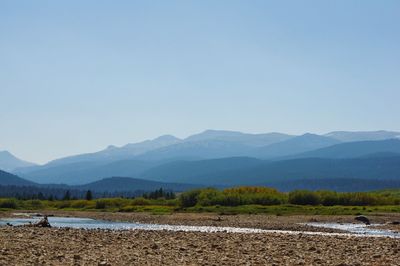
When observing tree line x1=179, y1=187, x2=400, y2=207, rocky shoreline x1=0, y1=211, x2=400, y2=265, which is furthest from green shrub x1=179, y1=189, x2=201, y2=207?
rocky shoreline x1=0, y1=211, x2=400, y2=265

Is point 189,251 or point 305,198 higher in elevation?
point 305,198

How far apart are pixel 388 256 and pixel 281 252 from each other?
16.4ft

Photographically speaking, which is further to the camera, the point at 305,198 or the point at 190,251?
the point at 305,198

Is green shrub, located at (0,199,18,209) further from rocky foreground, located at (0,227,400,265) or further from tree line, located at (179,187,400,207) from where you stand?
rocky foreground, located at (0,227,400,265)

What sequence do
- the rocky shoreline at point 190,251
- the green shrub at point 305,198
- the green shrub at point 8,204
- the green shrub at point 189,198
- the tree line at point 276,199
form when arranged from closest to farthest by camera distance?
the rocky shoreline at point 190,251, the tree line at point 276,199, the green shrub at point 305,198, the green shrub at point 189,198, the green shrub at point 8,204

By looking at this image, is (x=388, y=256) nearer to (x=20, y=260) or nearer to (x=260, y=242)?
(x=260, y=242)

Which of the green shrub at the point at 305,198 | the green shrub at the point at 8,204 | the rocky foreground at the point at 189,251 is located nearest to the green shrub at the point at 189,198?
the green shrub at the point at 305,198

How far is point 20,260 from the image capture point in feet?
81.1

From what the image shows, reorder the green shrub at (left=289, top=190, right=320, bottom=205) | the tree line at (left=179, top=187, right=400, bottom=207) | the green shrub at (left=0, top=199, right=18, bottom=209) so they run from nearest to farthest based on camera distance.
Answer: the tree line at (left=179, top=187, right=400, bottom=207)
the green shrub at (left=289, top=190, right=320, bottom=205)
the green shrub at (left=0, top=199, right=18, bottom=209)

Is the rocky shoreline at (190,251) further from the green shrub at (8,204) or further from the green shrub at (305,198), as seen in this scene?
the green shrub at (8,204)

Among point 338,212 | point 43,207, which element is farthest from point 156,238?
point 43,207

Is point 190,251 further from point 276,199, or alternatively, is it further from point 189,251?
point 276,199

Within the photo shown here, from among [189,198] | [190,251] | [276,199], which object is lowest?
[190,251]

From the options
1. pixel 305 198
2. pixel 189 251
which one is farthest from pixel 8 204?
pixel 189 251
